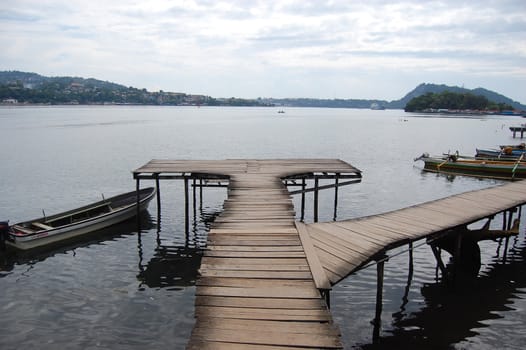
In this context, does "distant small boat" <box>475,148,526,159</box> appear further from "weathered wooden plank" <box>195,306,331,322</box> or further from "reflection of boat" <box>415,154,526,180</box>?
"weathered wooden plank" <box>195,306,331,322</box>

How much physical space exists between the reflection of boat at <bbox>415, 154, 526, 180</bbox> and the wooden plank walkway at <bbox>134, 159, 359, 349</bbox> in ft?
105

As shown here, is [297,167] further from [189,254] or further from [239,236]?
[239,236]

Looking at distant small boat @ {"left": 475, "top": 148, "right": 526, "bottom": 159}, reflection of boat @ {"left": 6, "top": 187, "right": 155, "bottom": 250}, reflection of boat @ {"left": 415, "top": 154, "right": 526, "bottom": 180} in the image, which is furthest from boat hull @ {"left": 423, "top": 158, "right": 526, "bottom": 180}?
reflection of boat @ {"left": 6, "top": 187, "right": 155, "bottom": 250}

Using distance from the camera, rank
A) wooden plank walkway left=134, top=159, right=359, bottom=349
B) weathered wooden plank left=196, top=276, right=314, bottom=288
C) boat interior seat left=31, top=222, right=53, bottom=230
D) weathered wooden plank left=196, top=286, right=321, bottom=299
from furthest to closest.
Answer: boat interior seat left=31, top=222, right=53, bottom=230, weathered wooden plank left=196, top=276, right=314, bottom=288, weathered wooden plank left=196, top=286, right=321, bottom=299, wooden plank walkway left=134, top=159, right=359, bottom=349

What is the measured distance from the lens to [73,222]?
20.5 meters

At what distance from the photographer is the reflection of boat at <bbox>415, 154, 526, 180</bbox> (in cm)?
3853

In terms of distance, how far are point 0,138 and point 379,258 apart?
76.1 metres

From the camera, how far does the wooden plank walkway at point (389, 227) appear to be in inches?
411

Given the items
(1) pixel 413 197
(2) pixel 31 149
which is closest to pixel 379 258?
(1) pixel 413 197

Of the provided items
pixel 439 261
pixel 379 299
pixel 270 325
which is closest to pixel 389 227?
pixel 379 299

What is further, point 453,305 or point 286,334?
point 453,305

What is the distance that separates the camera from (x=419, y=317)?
12938 mm

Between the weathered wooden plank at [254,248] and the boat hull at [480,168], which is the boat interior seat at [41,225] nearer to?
the weathered wooden plank at [254,248]

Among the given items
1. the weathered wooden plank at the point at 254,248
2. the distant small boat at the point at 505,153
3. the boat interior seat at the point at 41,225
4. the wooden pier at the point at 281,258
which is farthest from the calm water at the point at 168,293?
the distant small boat at the point at 505,153
